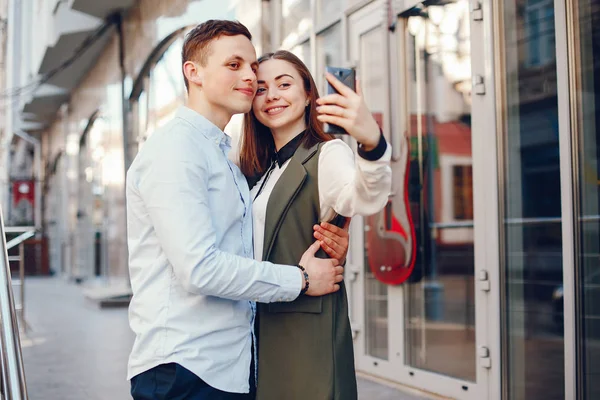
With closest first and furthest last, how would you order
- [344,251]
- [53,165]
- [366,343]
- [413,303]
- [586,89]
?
1. [344,251]
2. [586,89]
3. [413,303]
4. [366,343]
5. [53,165]

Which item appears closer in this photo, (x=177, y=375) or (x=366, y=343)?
(x=177, y=375)

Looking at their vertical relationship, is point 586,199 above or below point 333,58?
below

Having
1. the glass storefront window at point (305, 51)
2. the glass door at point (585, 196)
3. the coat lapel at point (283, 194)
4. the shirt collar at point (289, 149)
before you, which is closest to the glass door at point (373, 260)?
the glass storefront window at point (305, 51)

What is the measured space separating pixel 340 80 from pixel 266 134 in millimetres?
726

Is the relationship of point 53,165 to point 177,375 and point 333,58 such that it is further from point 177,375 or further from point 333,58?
point 177,375

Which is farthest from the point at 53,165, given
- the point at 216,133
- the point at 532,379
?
the point at 216,133

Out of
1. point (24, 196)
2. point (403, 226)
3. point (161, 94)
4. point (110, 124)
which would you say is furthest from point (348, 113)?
point (24, 196)

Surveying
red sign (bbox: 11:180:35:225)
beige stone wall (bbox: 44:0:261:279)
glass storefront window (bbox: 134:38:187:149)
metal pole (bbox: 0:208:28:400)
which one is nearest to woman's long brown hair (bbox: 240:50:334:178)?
metal pole (bbox: 0:208:28:400)

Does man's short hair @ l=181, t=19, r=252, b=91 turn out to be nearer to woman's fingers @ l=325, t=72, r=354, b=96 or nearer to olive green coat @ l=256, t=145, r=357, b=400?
olive green coat @ l=256, t=145, r=357, b=400

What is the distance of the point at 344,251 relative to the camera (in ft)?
6.81

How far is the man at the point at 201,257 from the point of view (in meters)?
1.87

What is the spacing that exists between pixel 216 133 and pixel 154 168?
0.25 meters

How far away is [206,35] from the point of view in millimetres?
2082

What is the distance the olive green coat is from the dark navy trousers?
17 centimetres
